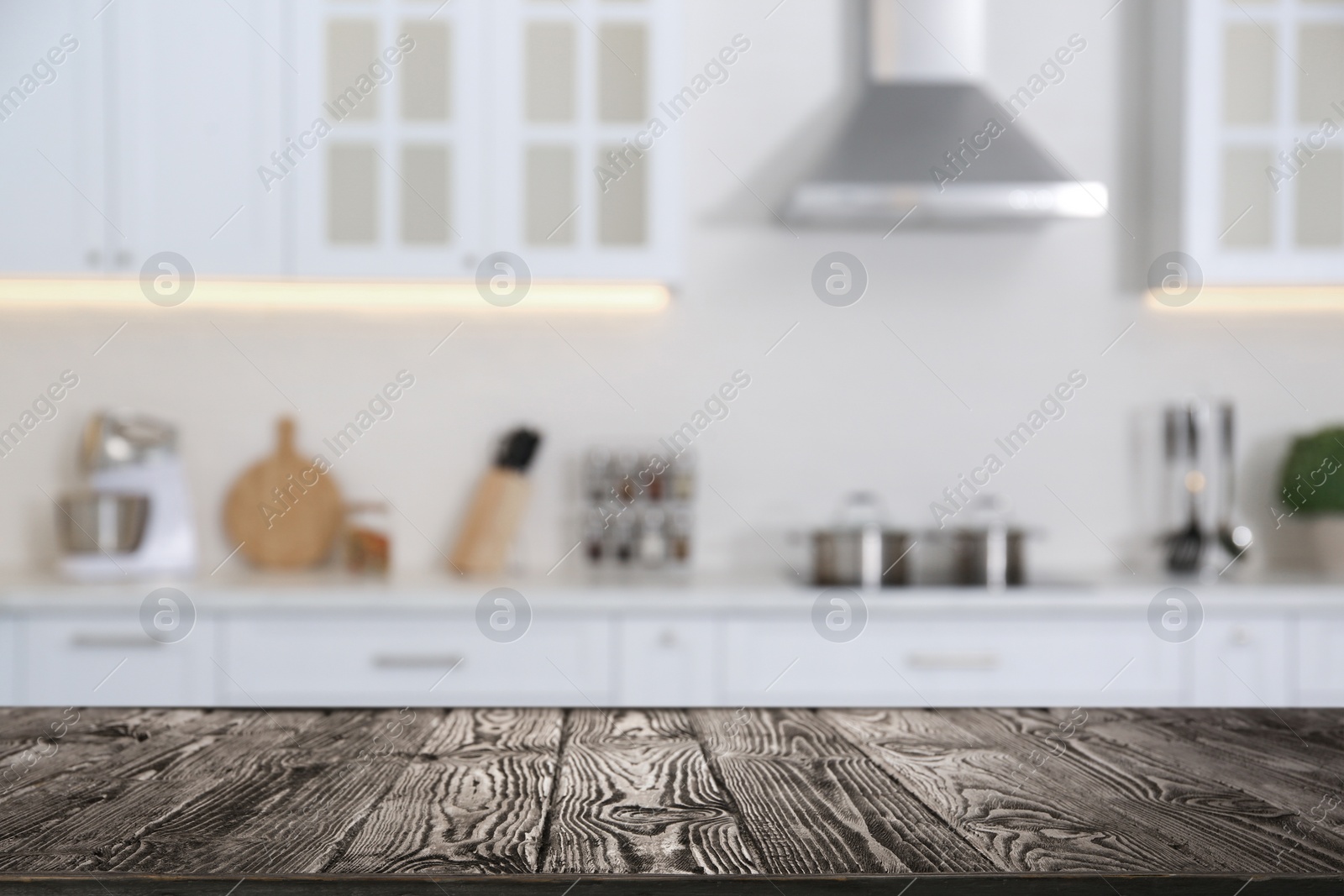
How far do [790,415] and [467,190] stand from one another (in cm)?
100

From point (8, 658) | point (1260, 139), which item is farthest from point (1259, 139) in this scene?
point (8, 658)

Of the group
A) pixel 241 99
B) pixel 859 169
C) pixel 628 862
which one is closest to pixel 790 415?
pixel 859 169

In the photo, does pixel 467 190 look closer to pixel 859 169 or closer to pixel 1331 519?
pixel 859 169

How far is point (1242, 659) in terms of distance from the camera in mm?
2062

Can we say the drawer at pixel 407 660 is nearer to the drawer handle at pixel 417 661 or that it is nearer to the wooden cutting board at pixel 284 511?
the drawer handle at pixel 417 661

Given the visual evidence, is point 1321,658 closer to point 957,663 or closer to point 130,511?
point 957,663

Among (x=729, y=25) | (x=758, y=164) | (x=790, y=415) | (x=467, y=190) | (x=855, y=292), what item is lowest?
(x=790, y=415)

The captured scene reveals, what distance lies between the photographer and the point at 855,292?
2568mm

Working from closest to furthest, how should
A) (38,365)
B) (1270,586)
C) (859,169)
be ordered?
(1270,586) → (859,169) → (38,365)

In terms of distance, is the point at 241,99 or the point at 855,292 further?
the point at 855,292

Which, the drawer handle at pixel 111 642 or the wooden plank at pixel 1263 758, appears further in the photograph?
the drawer handle at pixel 111 642

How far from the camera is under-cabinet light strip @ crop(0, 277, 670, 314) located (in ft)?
7.81

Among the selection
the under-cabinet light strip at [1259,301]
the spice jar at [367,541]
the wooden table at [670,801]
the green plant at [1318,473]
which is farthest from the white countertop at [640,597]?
the wooden table at [670,801]

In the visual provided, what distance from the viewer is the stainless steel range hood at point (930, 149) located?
2.15 meters
